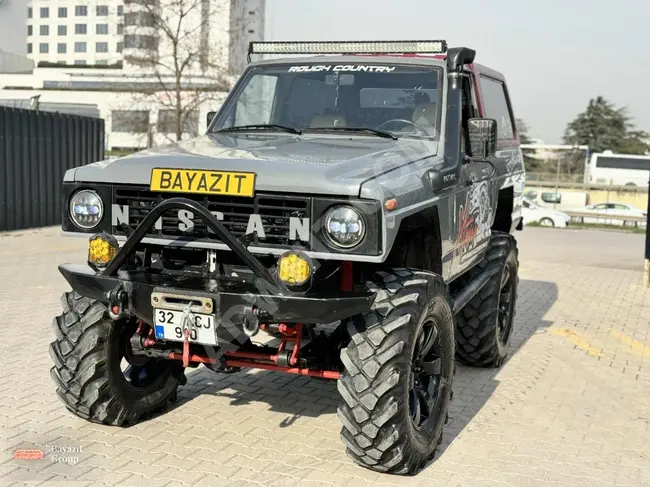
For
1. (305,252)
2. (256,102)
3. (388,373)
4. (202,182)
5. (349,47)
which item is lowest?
(388,373)

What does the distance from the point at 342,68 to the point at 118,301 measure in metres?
2.55

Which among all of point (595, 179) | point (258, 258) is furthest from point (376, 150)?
point (595, 179)

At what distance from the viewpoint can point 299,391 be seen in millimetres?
5891

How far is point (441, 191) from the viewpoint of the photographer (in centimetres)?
478

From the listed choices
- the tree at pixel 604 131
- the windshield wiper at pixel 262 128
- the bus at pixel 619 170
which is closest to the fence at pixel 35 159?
the windshield wiper at pixel 262 128

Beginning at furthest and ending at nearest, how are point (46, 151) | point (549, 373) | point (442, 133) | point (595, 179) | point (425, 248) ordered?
point (595, 179), point (46, 151), point (549, 373), point (442, 133), point (425, 248)

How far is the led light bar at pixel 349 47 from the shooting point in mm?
5546

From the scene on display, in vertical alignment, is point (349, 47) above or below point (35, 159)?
above

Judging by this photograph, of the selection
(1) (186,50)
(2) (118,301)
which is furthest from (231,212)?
(1) (186,50)

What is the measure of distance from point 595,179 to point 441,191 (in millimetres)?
67986

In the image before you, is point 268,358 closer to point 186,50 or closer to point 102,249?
point 102,249

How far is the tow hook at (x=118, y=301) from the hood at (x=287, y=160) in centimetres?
62

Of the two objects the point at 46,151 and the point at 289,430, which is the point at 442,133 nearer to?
the point at 289,430

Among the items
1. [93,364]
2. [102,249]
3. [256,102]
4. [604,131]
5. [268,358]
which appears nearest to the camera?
[102,249]
